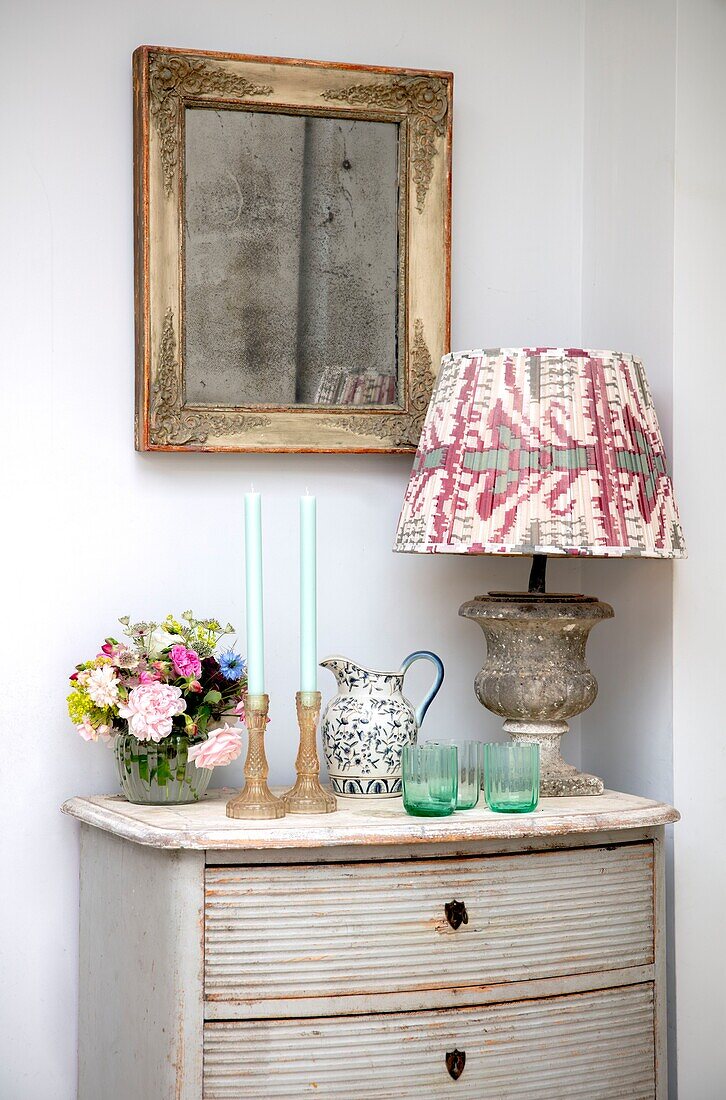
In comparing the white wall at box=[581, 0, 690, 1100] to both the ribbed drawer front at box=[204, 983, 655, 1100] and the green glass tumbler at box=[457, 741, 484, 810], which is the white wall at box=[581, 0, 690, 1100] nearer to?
the ribbed drawer front at box=[204, 983, 655, 1100]

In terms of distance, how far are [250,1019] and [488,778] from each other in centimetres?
44

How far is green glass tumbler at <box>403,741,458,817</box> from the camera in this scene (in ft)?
5.49

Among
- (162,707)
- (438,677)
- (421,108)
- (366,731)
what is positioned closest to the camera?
(162,707)

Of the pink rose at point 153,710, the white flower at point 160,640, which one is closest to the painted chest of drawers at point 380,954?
the pink rose at point 153,710

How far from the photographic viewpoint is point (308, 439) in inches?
79.4

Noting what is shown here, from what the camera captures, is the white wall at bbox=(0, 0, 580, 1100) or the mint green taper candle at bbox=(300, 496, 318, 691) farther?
the white wall at bbox=(0, 0, 580, 1100)

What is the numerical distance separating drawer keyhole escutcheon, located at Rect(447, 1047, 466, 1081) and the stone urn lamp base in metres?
0.40

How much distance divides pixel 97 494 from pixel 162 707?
0.42 metres

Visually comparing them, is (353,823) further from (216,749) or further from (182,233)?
(182,233)

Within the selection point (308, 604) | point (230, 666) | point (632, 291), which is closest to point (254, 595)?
point (308, 604)

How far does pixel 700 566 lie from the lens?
1.96 m

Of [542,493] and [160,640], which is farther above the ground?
[542,493]

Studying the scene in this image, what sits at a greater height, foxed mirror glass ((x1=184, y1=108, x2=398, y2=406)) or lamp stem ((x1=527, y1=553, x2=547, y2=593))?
foxed mirror glass ((x1=184, y1=108, x2=398, y2=406))

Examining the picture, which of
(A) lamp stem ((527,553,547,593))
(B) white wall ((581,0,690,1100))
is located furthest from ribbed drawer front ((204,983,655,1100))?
(A) lamp stem ((527,553,547,593))
